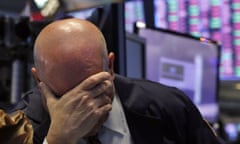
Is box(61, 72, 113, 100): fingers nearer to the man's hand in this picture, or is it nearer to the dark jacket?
the man's hand

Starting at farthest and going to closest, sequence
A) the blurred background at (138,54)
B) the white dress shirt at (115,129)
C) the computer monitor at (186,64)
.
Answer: the computer monitor at (186,64) → the blurred background at (138,54) → the white dress shirt at (115,129)

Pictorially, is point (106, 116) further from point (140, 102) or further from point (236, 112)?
point (236, 112)

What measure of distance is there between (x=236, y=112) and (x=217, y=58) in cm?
91

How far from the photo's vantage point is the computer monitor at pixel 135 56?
206 cm

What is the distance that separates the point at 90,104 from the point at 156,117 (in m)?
0.24

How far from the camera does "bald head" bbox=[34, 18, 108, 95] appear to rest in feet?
3.25

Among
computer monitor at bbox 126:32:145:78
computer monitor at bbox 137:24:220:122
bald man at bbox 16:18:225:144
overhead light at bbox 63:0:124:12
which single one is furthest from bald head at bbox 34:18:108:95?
computer monitor at bbox 137:24:220:122

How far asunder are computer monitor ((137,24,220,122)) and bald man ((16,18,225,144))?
1.03 m

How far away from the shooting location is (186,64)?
8.21 feet

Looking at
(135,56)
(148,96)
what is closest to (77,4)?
(135,56)

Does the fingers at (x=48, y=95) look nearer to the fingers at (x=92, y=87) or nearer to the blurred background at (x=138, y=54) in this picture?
the fingers at (x=92, y=87)

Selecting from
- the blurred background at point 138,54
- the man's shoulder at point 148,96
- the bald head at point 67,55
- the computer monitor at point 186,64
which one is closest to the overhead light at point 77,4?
the blurred background at point 138,54

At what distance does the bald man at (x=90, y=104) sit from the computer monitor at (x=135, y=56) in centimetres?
83

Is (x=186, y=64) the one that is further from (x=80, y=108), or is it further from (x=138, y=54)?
(x=80, y=108)
